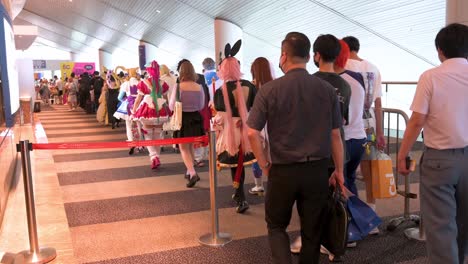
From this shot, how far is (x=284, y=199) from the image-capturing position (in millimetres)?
2859

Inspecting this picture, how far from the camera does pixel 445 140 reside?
284 cm

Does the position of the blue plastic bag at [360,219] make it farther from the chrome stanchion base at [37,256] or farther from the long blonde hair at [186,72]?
the long blonde hair at [186,72]

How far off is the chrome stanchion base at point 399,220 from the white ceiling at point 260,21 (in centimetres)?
967

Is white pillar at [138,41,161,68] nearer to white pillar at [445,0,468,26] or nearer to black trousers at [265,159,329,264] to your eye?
white pillar at [445,0,468,26]

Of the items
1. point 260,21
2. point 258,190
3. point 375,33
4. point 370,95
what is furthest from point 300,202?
point 260,21

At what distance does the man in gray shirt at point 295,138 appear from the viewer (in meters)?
2.78

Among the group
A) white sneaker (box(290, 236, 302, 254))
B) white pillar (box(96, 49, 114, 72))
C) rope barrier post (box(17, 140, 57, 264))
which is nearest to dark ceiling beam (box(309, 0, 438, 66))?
white sneaker (box(290, 236, 302, 254))

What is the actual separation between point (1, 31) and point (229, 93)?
586cm

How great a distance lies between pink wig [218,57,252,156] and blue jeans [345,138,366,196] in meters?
1.07

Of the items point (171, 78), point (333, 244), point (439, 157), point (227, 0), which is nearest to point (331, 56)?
point (439, 157)

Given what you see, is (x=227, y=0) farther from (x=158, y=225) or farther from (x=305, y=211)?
(x=305, y=211)

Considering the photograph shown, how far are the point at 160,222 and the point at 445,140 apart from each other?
3.09m

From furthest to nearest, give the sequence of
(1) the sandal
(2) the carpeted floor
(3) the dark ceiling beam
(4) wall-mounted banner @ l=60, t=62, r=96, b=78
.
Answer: (4) wall-mounted banner @ l=60, t=62, r=96, b=78 < (3) the dark ceiling beam < (1) the sandal < (2) the carpeted floor

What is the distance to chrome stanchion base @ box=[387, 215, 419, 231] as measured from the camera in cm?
437
